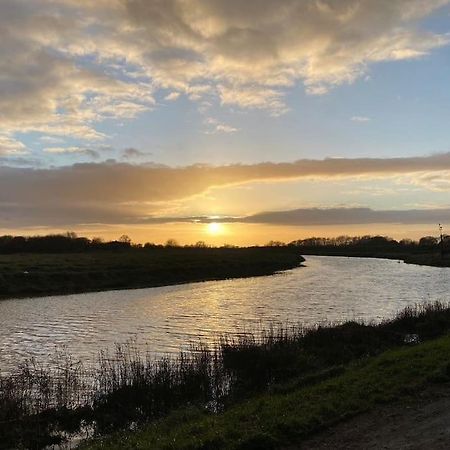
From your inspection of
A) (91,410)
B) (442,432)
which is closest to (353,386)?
(442,432)

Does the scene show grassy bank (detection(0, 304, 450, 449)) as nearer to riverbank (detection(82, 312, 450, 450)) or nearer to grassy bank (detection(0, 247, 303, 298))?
riverbank (detection(82, 312, 450, 450))

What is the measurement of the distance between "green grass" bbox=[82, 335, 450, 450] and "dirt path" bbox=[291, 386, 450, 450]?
384 mm

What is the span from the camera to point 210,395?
1504 centimetres

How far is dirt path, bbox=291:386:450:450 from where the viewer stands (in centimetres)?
893

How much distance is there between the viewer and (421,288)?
170ft

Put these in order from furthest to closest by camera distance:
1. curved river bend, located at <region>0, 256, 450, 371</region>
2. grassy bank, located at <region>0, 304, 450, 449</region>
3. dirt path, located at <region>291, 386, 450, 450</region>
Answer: curved river bend, located at <region>0, 256, 450, 371</region>
grassy bank, located at <region>0, 304, 450, 449</region>
dirt path, located at <region>291, 386, 450, 450</region>

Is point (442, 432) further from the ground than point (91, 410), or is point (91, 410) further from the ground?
point (442, 432)

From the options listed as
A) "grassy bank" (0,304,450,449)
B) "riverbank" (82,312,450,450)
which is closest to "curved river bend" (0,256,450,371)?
"grassy bank" (0,304,450,449)

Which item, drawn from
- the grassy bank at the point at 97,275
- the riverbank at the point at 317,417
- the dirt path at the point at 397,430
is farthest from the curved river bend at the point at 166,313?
the dirt path at the point at 397,430

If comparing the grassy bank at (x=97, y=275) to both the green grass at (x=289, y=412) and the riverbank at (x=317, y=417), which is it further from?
the riverbank at (x=317, y=417)

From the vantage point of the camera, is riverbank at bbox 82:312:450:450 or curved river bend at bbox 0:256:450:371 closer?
riverbank at bbox 82:312:450:450

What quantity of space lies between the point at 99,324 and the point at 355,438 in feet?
83.1

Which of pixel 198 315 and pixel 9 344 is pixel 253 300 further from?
pixel 9 344

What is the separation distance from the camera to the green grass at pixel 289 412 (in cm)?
973
